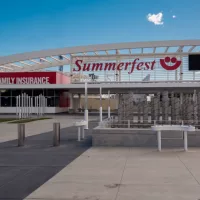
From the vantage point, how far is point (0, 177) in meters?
7.16

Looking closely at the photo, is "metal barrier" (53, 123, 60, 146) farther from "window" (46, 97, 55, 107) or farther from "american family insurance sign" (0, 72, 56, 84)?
"window" (46, 97, 55, 107)

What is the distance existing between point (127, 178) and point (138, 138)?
15.5 ft

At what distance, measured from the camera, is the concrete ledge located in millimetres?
11305

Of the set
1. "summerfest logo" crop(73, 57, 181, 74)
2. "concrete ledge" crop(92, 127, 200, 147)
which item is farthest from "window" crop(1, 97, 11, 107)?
"concrete ledge" crop(92, 127, 200, 147)

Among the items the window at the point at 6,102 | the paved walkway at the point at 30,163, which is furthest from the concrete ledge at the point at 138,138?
the window at the point at 6,102

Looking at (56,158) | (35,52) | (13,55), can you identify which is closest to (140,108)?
(56,158)

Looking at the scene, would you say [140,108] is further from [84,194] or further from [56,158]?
[84,194]

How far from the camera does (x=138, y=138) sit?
1152 centimetres

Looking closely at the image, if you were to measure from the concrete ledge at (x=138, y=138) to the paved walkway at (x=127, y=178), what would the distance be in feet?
4.11

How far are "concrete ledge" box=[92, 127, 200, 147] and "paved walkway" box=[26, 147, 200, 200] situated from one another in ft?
4.11

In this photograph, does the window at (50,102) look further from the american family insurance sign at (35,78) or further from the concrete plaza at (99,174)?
the concrete plaza at (99,174)

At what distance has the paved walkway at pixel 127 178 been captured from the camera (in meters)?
5.70

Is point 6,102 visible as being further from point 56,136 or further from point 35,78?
point 56,136

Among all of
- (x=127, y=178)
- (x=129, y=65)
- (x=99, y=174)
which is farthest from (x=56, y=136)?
(x=129, y=65)
